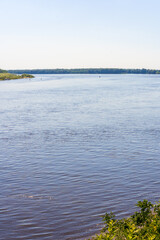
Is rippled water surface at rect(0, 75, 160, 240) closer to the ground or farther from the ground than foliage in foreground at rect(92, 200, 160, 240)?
closer to the ground

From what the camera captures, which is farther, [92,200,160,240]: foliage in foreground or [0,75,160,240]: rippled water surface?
[0,75,160,240]: rippled water surface

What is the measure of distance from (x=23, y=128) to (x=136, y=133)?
40.8 ft

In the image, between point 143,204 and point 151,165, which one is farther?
point 151,165

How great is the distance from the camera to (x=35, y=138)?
29062mm

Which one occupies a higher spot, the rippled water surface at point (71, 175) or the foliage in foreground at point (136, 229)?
the foliage in foreground at point (136, 229)

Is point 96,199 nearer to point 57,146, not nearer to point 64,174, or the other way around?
point 64,174

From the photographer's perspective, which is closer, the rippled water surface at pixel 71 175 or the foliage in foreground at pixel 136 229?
the foliage in foreground at pixel 136 229

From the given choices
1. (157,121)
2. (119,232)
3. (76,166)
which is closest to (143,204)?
(119,232)

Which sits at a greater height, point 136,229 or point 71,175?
point 136,229

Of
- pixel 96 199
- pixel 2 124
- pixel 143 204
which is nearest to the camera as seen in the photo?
pixel 143 204

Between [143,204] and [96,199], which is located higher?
[143,204]

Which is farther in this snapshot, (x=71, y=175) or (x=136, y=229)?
(x=71, y=175)

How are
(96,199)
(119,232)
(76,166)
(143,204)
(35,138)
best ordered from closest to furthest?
1. (119,232)
2. (143,204)
3. (96,199)
4. (76,166)
5. (35,138)

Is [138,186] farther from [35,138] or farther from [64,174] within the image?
[35,138]
